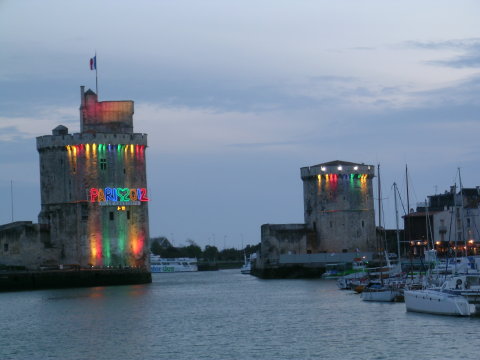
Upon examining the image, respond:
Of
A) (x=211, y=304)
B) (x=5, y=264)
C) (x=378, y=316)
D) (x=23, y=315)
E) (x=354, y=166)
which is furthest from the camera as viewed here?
(x=354, y=166)

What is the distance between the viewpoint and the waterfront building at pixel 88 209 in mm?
90938

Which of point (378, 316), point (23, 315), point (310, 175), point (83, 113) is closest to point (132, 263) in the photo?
point (83, 113)

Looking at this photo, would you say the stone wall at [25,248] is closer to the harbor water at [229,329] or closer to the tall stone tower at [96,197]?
the tall stone tower at [96,197]

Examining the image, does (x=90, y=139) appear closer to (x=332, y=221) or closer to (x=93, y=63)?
(x=93, y=63)

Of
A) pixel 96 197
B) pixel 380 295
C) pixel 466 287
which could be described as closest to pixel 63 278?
pixel 96 197

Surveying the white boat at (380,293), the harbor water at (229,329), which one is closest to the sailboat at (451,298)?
the harbor water at (229,329)

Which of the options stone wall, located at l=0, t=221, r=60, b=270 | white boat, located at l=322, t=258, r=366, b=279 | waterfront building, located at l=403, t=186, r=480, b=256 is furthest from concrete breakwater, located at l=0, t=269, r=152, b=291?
waterfront building, located at l=403, t=186, r=480, b=256

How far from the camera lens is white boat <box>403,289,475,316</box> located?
167 feet

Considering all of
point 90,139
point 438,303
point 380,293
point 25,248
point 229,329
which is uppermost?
point 90,139

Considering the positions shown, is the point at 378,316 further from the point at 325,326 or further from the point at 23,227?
the point at 23,227

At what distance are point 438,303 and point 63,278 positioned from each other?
4246 centimetres

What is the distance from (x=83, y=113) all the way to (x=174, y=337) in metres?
49.0

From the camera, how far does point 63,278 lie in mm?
87625

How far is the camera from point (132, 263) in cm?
9175
